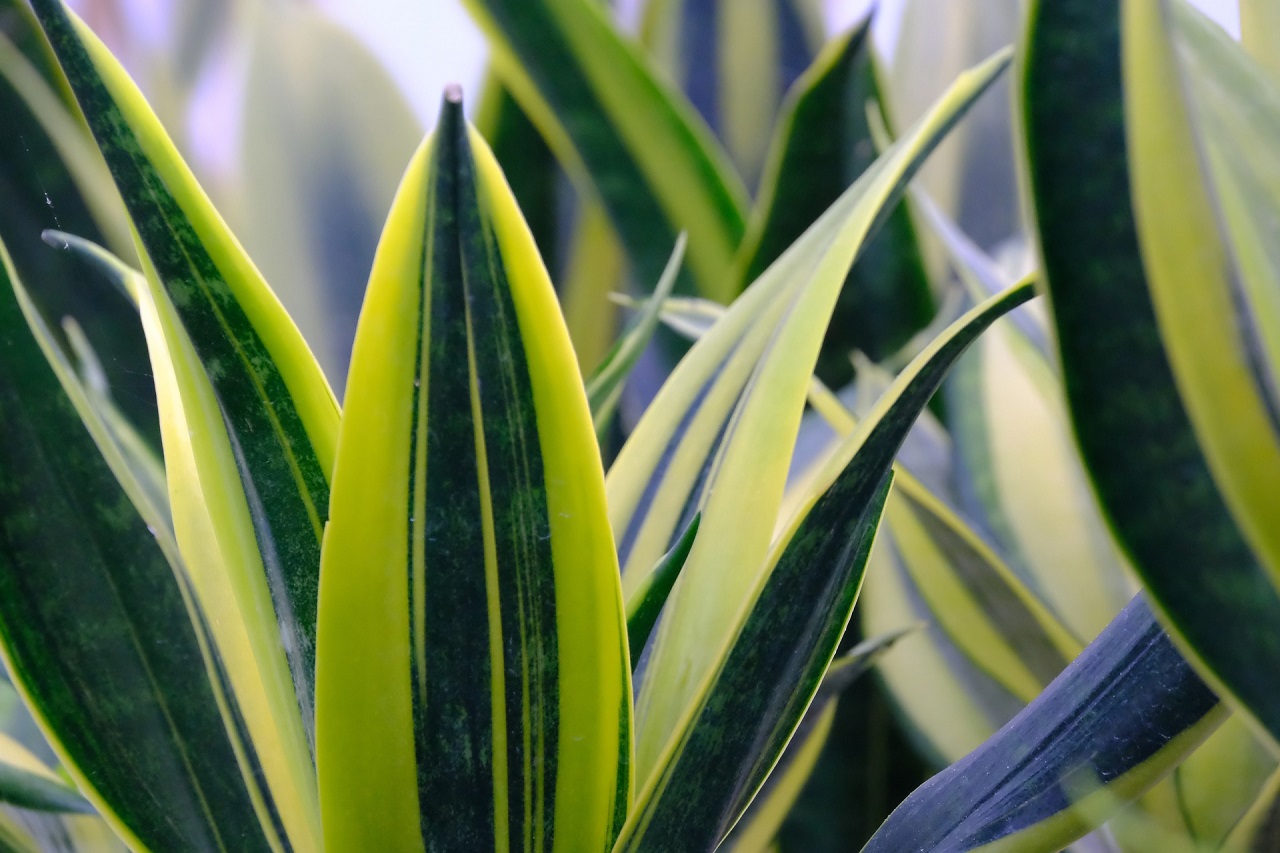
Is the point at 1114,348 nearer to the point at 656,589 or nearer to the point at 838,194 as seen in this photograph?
the point at 656,589

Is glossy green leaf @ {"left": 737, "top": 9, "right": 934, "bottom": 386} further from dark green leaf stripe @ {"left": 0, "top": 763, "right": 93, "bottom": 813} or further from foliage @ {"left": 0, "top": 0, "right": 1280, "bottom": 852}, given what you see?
dark green leaf stripe @ {"left": 0, "top": 763, "right": 93, "bottom": 813}

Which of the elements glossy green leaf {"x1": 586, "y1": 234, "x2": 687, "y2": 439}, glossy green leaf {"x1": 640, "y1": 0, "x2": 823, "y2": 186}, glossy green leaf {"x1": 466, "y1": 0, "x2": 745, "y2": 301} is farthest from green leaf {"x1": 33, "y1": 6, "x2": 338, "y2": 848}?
glossy green leaf {"x1": 640, "y1": 0, "x2": 823, "y2": 186}

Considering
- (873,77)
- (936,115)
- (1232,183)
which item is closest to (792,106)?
(873,77)

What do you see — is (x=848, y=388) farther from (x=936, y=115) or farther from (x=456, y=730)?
(x=456, y=730)

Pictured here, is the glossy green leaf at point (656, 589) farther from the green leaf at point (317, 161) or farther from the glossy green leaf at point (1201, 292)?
the green leaf at point (317, 161)

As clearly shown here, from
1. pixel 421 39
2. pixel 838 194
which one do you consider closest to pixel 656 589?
pixel 838 194

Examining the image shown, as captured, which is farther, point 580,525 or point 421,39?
point 421,39
